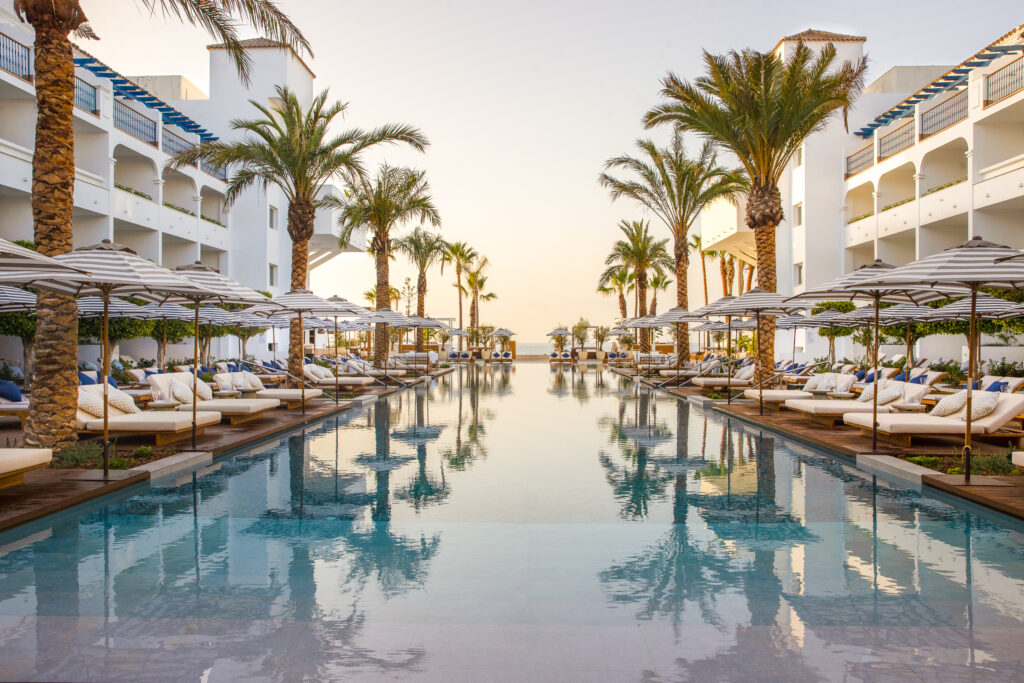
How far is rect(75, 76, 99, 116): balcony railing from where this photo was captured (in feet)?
79.0

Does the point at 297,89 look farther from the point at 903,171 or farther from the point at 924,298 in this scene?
the point at 924,298

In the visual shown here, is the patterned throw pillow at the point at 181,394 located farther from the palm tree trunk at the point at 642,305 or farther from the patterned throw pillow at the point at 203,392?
the palm tree trunk at the point at 642,305

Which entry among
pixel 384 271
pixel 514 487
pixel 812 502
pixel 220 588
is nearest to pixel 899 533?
pixel 812 502

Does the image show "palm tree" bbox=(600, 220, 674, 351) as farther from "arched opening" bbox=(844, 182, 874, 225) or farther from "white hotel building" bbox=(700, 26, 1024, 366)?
"arched opening" bbox=(844, 182, 874, 225)

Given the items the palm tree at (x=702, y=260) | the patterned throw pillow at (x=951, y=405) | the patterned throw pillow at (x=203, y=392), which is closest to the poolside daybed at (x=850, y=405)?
the patterned throw pillow at (x=951, y=405)

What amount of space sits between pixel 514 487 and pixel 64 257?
5694 mm

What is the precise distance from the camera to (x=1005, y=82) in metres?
22.6

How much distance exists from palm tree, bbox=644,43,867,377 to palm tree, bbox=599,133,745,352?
20.1ft

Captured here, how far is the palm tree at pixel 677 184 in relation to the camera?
26.2 m

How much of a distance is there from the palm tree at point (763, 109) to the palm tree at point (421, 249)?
1916cm

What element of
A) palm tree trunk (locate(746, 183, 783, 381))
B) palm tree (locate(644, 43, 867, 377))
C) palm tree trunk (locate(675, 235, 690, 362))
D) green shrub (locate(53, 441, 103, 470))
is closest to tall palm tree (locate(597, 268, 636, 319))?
palm tree trunk (locate(675, 235, 690, 362))

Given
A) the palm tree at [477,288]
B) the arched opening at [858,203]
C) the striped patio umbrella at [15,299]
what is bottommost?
the striped patio umbrella at [15,299]

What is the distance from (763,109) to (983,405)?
977 centimetres

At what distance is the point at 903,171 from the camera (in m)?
30.2
